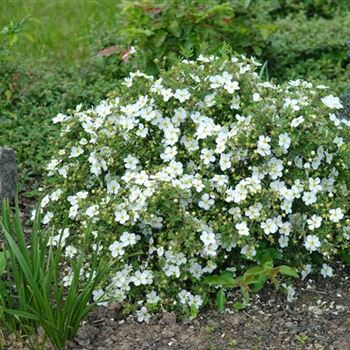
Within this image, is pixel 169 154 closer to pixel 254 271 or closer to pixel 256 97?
pixel 256 97

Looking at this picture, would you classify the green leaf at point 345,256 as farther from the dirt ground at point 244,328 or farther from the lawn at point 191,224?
the dirt ground at point 244,328

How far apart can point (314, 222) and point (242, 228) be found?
1.15ft

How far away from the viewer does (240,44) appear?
246 inches

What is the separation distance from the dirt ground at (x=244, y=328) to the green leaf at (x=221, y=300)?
0.04 metres

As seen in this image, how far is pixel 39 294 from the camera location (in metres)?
3.54

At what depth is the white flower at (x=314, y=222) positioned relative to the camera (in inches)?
157

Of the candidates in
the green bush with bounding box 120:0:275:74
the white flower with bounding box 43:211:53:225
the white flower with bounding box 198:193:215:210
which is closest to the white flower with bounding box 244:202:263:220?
the white flower with bounding box 198:193:215:210

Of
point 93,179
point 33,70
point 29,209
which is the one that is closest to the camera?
point 93,179

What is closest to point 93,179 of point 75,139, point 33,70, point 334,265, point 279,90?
point 75,139

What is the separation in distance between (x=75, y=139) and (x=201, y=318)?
3.76 ft

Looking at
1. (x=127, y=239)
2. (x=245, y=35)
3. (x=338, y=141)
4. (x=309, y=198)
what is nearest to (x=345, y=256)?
(x=309, y=198)

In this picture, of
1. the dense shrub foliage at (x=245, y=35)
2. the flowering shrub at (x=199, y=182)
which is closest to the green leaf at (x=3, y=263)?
the flowering shrub at (x=199, y=182)

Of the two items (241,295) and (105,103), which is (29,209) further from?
(241,295)

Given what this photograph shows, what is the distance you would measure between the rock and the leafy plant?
1.30 m
